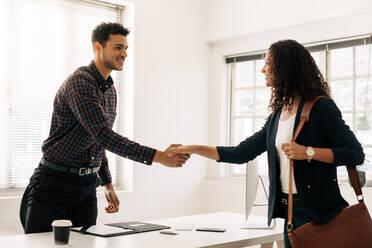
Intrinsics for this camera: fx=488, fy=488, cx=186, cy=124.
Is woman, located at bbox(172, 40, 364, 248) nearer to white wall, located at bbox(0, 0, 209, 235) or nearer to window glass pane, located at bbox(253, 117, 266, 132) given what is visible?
white wall, located at bbox(0, 0, 209, 235)

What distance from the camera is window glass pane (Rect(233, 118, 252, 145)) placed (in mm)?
4594

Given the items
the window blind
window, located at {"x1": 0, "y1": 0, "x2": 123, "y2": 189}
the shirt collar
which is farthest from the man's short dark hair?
the window blind

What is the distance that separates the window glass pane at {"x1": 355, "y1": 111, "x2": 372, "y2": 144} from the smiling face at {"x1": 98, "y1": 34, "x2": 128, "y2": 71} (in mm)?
2030

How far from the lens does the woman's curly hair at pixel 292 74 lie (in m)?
1.92

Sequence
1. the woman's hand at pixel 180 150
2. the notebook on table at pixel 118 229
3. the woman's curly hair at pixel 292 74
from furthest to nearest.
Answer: the woman's hand at pixel 180 150 < the notebook on table at pixel 118 229 < the woman's curly hair at pixel 292 74

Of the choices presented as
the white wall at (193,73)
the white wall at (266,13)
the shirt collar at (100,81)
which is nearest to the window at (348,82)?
the white wall at (193,73)

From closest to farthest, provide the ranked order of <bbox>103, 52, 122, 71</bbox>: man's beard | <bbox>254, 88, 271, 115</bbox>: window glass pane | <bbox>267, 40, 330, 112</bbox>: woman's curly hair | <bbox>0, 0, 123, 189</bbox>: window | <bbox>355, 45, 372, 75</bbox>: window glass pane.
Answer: <bbox>267, 40, 330, 112</bbox>: woman's curly hair → <bbox>103, 52, 122, 71</bbox>: man's beard → <bbox>0, 0, 123, 189</bbox>: window → <bbox>355, 45, 372, 75</bbox>: window glass pane → <bbox>254, 88, 271, 115</bbox>: window glass pane

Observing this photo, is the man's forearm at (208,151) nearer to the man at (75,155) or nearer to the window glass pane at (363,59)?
the man at (75,155)

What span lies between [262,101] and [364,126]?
3.35 ft

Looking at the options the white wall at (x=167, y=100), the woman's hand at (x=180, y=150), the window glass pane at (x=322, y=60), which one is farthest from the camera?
the white wall at (x=167, y=100)

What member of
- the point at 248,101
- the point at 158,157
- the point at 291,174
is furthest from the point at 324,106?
the point at 248,101

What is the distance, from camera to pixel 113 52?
8.63 ft

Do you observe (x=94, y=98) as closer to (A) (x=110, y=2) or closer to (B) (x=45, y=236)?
(B) (x=45, y=236)

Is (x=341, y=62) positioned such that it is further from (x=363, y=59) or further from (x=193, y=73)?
(x=193, y=73)
